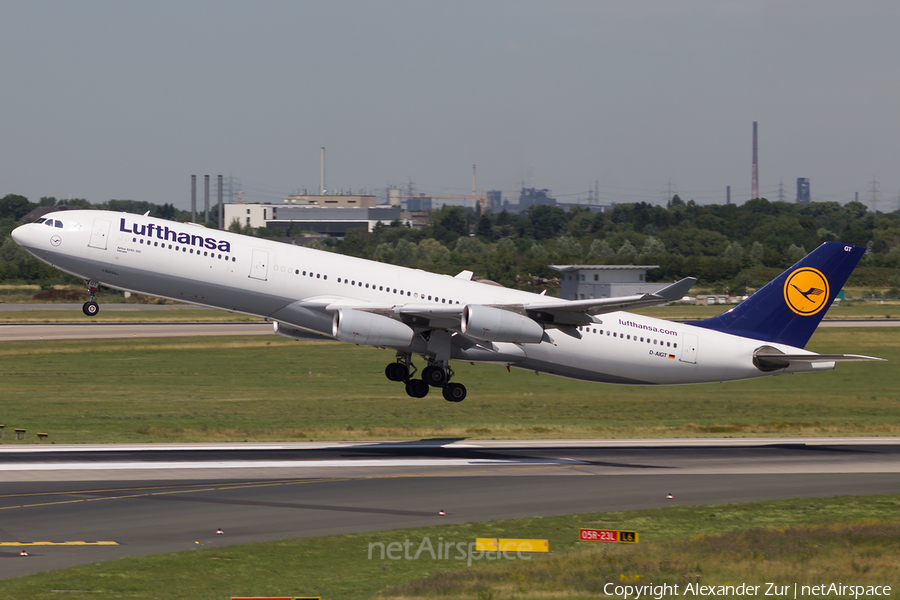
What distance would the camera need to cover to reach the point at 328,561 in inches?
1033

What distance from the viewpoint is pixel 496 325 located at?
40.9m

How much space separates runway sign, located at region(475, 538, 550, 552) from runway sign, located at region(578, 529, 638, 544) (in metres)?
1.15

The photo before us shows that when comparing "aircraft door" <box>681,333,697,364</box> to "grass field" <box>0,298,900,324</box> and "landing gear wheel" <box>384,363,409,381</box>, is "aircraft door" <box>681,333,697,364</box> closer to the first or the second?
"landing gear wheel" <box>384,363,409,381</box>

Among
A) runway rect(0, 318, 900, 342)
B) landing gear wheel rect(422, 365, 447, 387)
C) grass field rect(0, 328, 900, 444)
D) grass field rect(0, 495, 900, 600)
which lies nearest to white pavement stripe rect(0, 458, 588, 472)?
landing gear wheel rect(422, 365, 447, 387)

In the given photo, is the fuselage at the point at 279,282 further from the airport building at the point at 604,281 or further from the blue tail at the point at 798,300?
the airport building at the point at 604,281

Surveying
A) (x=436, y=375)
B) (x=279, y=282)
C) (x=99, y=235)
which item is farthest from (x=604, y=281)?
(x=99, y=235)

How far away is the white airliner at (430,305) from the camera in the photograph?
133 ft

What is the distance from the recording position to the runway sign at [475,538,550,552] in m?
27.6

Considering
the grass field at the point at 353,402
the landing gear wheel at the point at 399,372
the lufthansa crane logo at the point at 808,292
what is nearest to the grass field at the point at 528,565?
the landing gear wheel at the point at 399,372

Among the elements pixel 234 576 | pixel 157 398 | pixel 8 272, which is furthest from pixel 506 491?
pixel 8 272

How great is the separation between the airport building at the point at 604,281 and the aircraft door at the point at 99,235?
279 feet

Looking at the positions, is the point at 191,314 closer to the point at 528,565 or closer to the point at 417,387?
the point at 417,387

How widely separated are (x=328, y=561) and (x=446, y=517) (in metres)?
6.08

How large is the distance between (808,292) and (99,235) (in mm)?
33135
